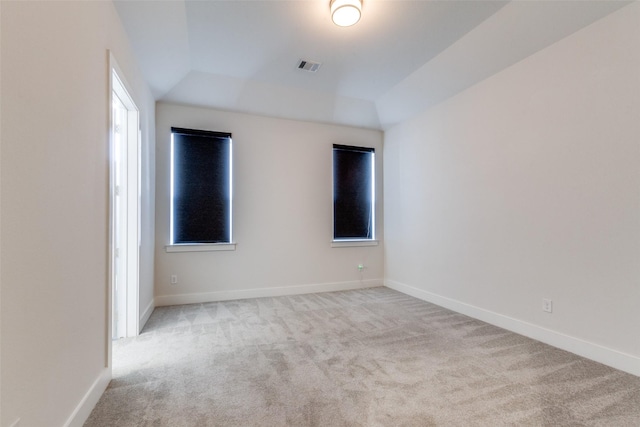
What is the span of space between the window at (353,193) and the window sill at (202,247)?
64.5 inches

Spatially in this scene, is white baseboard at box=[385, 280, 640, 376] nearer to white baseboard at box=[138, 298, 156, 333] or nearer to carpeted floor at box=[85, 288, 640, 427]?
carpeted floor at box=[85, 288, 640, 427]

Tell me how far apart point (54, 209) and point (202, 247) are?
2649 millimetres

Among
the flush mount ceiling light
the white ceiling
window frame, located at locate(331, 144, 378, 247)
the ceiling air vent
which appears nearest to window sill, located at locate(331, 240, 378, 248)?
window frame, located at locate(331, 144, 378, 247)

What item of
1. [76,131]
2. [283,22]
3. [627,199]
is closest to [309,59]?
[283,22]

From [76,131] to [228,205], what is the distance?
2577 millimetres

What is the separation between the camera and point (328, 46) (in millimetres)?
3031

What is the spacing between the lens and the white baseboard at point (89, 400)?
1507mm

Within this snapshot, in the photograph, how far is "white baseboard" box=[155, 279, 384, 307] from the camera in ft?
12.6

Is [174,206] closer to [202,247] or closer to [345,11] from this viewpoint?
[202,247]

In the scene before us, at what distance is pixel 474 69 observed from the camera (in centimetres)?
317

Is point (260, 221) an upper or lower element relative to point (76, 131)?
lower

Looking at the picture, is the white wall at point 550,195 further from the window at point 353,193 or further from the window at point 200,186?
the window at point 200,186

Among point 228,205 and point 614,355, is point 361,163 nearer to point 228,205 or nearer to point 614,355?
point 228,205

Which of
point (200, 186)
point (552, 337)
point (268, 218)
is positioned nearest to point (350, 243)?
point (268, 218)
